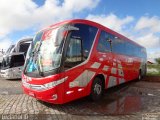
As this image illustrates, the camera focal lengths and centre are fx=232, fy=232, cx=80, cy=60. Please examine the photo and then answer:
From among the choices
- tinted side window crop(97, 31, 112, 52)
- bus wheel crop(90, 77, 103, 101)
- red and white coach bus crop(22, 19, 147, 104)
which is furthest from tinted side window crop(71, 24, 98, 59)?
bus wheel crop(90, 77, 103, 101)

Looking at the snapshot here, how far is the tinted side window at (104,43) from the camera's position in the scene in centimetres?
960

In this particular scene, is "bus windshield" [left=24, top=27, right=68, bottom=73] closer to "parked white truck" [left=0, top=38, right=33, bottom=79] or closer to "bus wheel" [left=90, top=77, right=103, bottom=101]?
"bus wheel" [left=90, top=77, right=103, bottom=101]

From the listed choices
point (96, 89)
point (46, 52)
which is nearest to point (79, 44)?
point (46, 52)

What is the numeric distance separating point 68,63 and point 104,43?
3007 millimetres

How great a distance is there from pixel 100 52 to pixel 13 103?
3.94 metres

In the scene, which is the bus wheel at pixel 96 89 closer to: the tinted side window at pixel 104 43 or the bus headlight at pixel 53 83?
the tinted side window at pixel 104 43

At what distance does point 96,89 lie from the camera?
9234 mm

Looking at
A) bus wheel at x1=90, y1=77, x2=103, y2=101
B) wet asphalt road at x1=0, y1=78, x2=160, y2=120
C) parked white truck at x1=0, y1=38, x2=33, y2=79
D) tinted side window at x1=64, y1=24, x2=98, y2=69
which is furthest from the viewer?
parked white truck at x1=0, y1=38, x2=33, y2=79

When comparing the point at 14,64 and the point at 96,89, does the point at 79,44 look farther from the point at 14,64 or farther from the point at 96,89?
the point at 14,64

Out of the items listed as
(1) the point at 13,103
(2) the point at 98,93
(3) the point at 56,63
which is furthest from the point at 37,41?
(2) the point at 98,93

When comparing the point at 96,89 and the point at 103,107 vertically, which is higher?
the point at 96,89

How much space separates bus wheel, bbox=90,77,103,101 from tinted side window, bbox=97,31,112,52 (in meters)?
1.28

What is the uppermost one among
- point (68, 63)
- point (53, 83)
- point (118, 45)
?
point (118, 45)

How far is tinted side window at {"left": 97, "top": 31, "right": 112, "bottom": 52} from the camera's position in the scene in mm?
9602
